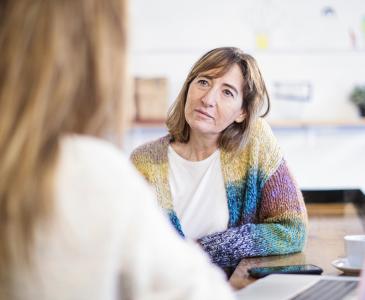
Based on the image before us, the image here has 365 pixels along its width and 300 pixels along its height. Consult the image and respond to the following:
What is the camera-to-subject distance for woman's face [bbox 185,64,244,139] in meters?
2.42

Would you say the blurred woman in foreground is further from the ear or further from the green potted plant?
the green potted plant

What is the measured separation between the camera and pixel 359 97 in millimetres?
4691

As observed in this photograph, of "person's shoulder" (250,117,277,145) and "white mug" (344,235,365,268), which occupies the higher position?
"person's shoulder" (250,117,277,145)

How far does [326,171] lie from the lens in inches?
191

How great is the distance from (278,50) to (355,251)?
3.12 meters

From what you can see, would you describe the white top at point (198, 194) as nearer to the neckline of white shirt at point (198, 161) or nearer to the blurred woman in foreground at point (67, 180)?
the neckline of white shirt at point (198, 161)

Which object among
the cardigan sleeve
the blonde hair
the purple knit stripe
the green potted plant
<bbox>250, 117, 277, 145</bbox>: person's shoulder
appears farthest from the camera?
the green potted plant

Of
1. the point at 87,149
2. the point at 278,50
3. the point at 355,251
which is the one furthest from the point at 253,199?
the point at 278,50

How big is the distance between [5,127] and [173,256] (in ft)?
0.76

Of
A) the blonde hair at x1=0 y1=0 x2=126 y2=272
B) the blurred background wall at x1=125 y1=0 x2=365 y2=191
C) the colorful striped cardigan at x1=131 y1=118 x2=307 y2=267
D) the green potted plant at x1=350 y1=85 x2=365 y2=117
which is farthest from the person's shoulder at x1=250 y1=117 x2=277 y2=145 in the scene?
the green potted plant at x1=350 y1=85 x2=365 y2=117

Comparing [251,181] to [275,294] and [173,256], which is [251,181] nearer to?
[275,294]

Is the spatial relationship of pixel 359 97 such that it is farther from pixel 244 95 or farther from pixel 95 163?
pixel 95 163

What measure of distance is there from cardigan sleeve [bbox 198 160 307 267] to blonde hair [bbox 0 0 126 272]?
1280 mm

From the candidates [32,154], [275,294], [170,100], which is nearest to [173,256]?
[32,154]
